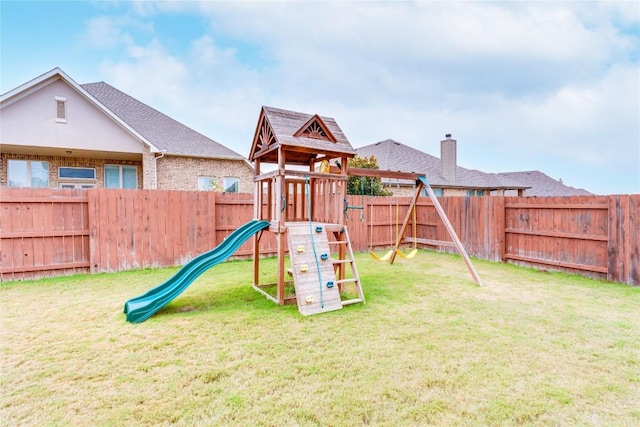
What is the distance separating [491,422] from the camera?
84.4 inches

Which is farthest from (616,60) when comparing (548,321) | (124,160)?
(124,160)

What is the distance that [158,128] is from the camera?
44.5ft

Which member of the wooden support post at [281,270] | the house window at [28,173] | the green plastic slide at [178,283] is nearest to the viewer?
the green plastic slide at [178,283]

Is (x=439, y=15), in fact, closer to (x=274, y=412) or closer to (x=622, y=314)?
(x=622, y=314)

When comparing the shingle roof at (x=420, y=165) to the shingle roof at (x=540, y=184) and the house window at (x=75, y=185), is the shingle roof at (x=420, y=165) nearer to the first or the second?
the shingle roof at (x=540, y=184)

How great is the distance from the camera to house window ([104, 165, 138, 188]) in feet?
40.6

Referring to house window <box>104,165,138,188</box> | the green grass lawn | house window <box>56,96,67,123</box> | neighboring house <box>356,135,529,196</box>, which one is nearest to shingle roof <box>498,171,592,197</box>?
neighboring house <box>356,135,529,196</box>

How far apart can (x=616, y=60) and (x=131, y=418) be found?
14694 millimetres

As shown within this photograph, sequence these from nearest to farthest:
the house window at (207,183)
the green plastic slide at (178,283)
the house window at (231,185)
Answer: the green plastic slide at (178,283), the house window at (207,183), the house window at (231,185)

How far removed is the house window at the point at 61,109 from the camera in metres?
10.3

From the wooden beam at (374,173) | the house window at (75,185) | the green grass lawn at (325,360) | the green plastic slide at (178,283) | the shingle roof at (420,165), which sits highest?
the shingle roof at (420,165)

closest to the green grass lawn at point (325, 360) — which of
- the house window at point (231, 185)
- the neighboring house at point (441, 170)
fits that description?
the house window at point (231, 185)

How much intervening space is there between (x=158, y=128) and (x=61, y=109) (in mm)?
3554

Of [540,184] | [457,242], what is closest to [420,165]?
[457,242]
